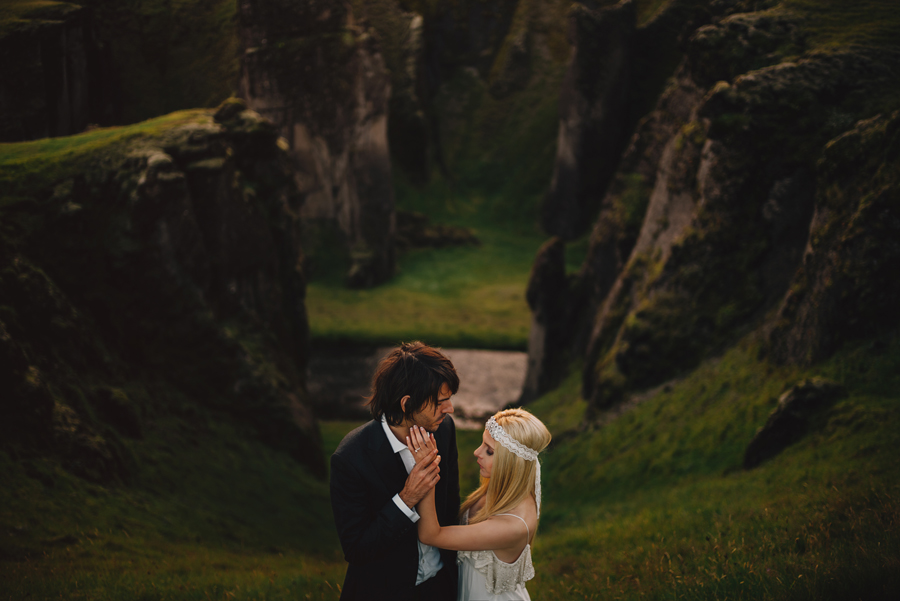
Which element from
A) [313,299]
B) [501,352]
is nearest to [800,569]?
[501,352]

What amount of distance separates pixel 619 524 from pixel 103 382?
10537 mm

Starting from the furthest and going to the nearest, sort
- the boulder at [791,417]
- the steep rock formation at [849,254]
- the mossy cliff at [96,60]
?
the mossy cliff at [96,60]
the steep rock formation at [849,254]
the boulder at [791,417]

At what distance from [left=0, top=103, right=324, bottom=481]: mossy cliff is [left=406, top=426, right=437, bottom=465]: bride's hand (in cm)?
835

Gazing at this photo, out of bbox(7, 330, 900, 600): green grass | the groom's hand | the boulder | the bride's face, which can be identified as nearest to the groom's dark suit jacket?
the groom's hand

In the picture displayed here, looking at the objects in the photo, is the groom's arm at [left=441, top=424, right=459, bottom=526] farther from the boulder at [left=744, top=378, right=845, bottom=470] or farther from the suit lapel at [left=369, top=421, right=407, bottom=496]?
the boulder at [left=744, top=378, right=845, bottom=470]

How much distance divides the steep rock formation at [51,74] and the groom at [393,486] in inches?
456

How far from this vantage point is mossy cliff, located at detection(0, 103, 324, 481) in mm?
11680

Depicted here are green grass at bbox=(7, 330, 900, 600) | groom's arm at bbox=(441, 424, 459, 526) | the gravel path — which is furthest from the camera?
the gravel path

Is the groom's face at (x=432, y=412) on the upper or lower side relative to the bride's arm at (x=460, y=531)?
upper

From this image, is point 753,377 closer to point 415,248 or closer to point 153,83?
point 153,83

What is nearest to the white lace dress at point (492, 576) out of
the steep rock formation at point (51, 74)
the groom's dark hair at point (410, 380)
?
the groom's dark hair at point (410, 380)

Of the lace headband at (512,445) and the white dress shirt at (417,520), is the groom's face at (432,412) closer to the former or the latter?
the white dress shirt at (417,520)

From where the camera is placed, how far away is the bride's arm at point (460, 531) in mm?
4773

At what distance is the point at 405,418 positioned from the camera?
488 cm
